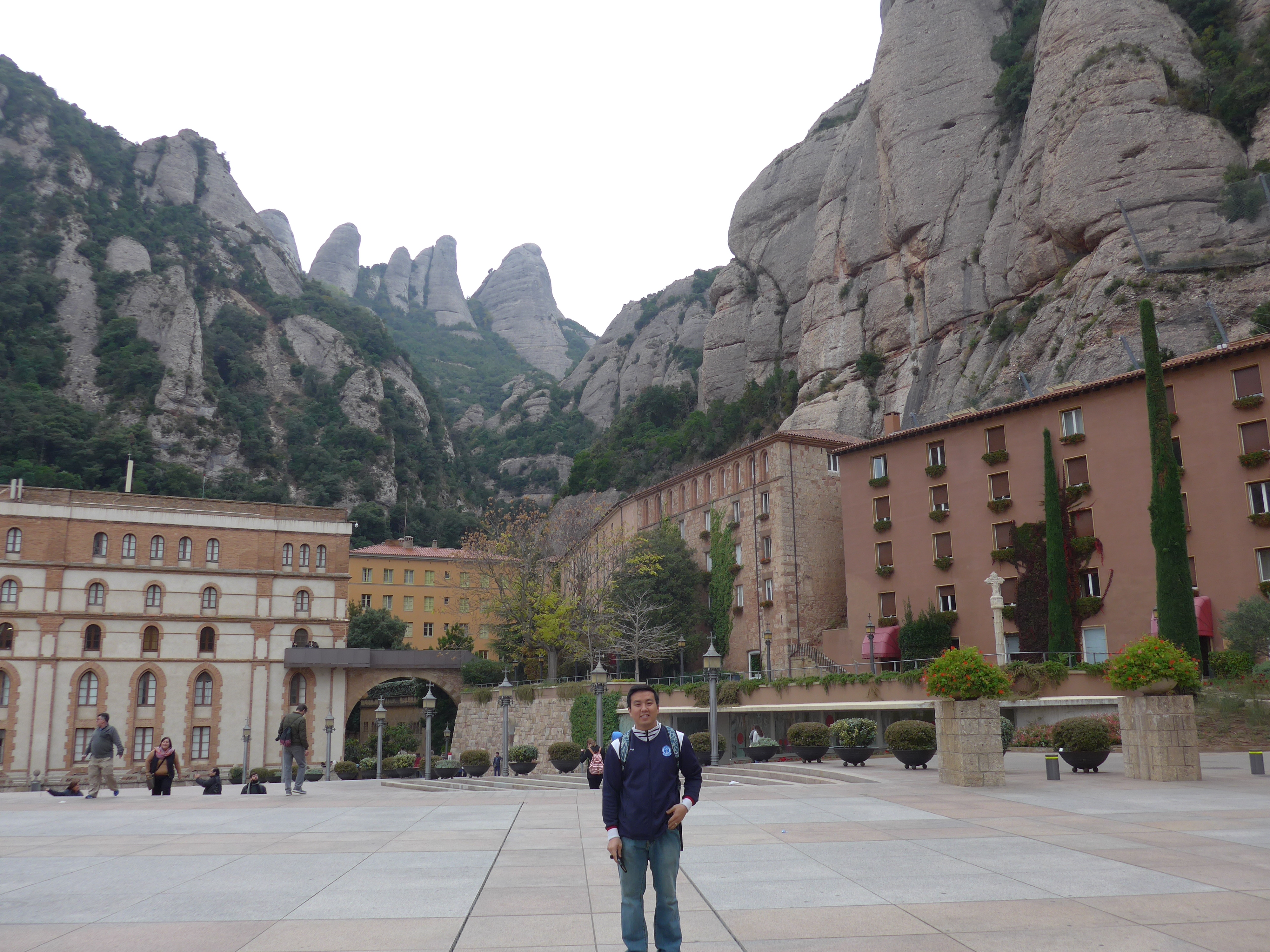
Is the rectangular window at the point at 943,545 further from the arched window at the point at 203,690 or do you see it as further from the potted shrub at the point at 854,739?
the arched window at the point at 203,690

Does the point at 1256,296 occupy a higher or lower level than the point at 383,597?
higher

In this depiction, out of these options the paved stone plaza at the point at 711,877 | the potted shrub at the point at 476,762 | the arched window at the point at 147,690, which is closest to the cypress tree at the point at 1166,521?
the paved stone plaza at the point at 711,877

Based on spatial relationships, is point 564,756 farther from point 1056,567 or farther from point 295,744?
point 1056,567

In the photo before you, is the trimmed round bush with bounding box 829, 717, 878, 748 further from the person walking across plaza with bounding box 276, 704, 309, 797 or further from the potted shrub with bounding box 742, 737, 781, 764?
the person walking across plaza with bounding box 276, 704, 309, 797

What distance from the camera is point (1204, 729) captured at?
2719 centimetres

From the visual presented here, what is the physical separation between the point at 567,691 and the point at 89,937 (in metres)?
44.5

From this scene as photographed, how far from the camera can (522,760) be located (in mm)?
35469

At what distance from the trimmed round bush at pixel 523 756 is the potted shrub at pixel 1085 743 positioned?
20432 mm

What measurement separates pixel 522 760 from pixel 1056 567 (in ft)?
78.7

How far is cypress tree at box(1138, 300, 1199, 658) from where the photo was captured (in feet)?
109

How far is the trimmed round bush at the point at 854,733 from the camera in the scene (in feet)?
79.5

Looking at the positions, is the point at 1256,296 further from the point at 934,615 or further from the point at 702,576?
the point at 702,576

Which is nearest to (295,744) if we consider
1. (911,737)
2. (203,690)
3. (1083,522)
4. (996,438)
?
(911,737)

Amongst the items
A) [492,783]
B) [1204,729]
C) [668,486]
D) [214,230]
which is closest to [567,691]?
[668,486]
